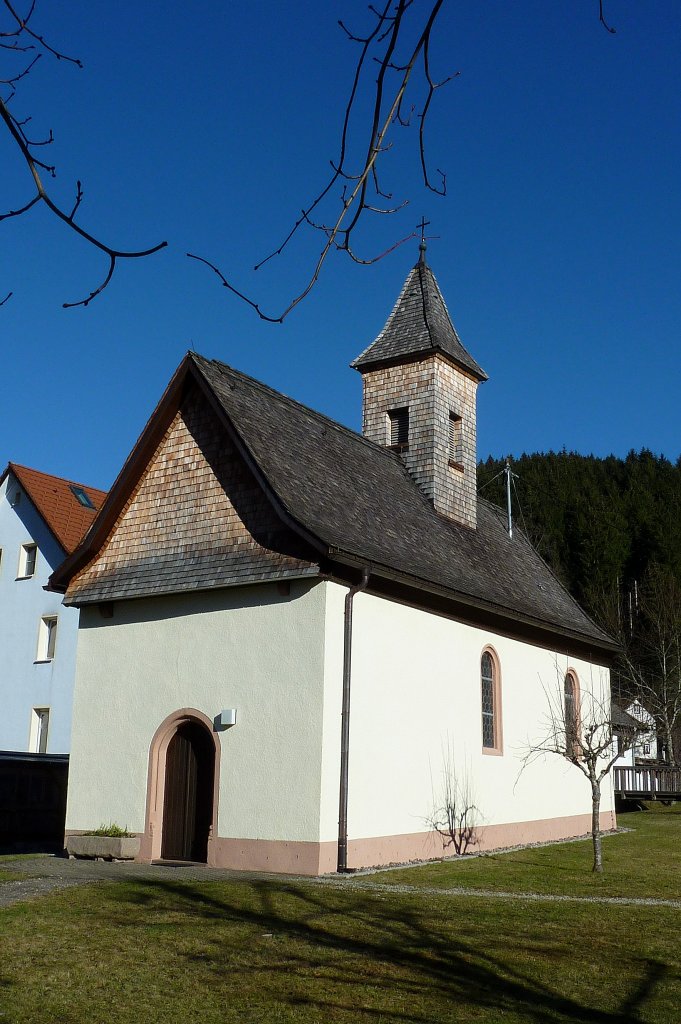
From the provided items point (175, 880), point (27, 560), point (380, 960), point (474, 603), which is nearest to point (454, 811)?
point (474, 603)

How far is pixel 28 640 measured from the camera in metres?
29.7

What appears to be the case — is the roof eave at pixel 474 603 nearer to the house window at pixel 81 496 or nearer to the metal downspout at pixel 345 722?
the metal downspout at pixel 345 722

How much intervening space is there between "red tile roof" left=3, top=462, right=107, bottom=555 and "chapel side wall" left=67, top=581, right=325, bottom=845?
11995mm

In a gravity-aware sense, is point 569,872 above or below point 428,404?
below

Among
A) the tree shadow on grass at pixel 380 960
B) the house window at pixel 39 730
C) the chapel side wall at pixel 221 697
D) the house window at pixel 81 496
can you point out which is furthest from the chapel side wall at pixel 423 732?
the house window at pixel 81 496

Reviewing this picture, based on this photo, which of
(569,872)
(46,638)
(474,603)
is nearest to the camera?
(569,872)

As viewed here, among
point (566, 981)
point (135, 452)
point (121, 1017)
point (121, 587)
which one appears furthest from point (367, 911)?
point (135, 452)

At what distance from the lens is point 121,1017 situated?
7188 millimetres

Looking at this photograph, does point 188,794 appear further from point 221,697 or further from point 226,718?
point 221,697

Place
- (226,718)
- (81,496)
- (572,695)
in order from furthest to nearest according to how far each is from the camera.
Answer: (81,496) < (572,695) < (226,718)

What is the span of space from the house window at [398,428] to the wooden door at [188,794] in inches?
360

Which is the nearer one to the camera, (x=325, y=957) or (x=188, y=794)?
(x=325, y=957)

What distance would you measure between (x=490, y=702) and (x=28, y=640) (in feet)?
50.4

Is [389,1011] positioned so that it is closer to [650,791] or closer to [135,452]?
[135,452]
